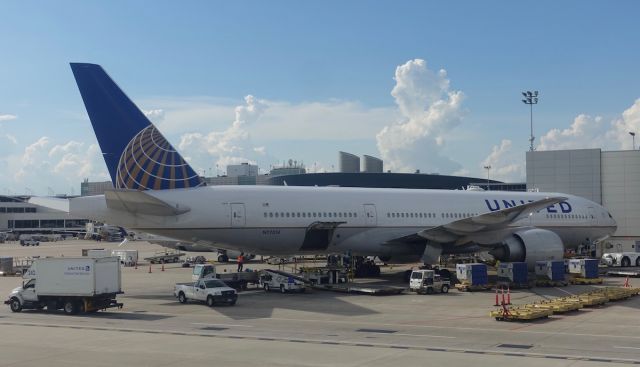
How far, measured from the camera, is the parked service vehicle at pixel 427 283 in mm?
32028

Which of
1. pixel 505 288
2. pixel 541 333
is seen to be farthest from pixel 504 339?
pixel 505 288

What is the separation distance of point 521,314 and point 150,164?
1722 centimetres

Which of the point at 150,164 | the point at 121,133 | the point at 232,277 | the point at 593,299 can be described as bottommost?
the point at 593,299

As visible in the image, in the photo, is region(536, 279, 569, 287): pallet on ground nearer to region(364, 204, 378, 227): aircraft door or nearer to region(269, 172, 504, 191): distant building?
region(364, 204, 378, 227): aircraft door

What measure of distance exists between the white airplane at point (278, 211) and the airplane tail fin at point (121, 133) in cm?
4

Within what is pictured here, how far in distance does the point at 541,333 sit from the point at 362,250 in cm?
1833

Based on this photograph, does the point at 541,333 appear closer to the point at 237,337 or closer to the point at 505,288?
the point at 237,337

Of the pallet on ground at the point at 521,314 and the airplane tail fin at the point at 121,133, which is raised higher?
the airplane tail fin at the point at 121,133

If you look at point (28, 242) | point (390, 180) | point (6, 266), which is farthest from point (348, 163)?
point (6, 266)

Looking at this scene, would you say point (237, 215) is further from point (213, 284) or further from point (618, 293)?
point (618, 293)

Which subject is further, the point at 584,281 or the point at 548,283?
the point at 584,281

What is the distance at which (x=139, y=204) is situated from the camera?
29.0 meters

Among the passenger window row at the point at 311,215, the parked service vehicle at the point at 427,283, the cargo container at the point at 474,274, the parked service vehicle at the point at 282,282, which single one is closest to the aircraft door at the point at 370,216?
the passenger window row at the point at 311,215

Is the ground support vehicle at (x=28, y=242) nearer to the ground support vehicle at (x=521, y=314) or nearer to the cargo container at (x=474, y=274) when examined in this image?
the cargo container at (x=474, y=274)
